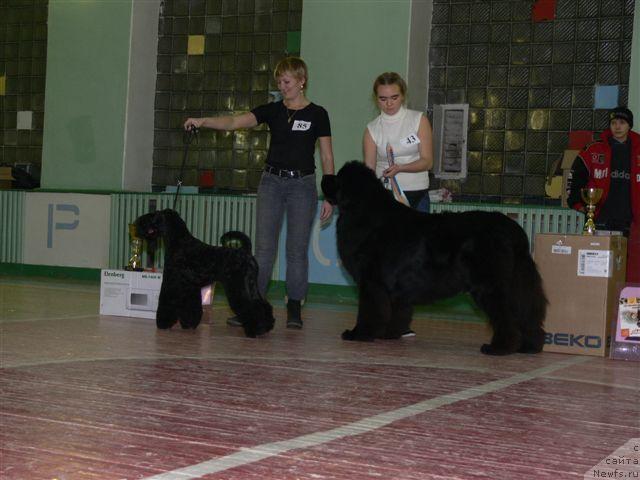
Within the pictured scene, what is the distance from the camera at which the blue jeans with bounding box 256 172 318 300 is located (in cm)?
550

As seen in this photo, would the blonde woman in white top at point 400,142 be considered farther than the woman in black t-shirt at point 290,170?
No

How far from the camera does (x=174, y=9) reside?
32.3 feet

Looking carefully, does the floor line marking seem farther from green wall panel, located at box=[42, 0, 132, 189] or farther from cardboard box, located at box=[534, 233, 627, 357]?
green wall panel, located at box=[42, 0, 132, 189]

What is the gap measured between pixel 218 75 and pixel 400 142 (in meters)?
4.65

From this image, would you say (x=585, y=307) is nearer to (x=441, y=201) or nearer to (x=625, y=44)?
(x=441, y=201)

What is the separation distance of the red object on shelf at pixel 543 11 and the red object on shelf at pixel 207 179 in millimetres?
3648

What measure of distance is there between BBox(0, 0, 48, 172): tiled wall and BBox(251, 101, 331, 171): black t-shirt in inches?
221

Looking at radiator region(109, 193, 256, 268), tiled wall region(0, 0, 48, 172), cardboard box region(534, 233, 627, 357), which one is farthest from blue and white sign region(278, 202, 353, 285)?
tiled wall region(0, 0, 48, 172)

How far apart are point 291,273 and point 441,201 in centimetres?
258

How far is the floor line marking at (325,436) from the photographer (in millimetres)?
2182

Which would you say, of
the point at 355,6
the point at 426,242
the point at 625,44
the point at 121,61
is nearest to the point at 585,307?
the point at 426,242

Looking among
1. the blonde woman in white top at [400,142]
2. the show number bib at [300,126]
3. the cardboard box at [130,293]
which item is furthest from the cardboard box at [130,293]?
the blonde woman in white top at [400,142]

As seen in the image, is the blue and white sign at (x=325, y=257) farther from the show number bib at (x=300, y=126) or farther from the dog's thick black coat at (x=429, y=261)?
the dog's thick black coat at (x=429, y=261)

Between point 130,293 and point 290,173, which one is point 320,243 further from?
point 290,173
